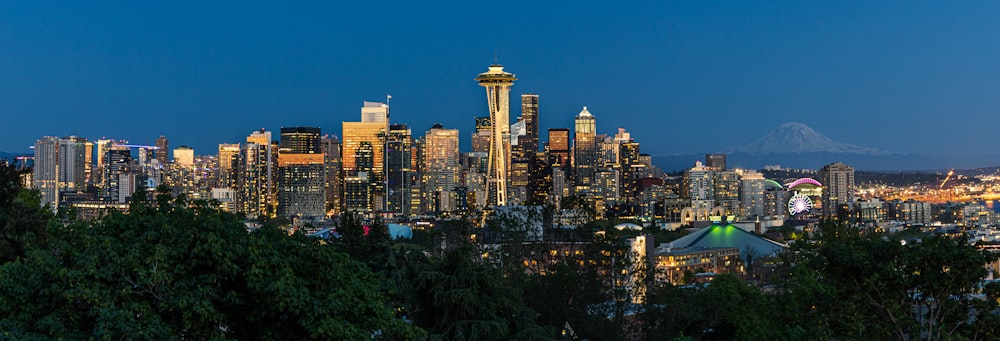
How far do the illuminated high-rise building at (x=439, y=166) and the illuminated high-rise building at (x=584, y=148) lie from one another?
19.1m

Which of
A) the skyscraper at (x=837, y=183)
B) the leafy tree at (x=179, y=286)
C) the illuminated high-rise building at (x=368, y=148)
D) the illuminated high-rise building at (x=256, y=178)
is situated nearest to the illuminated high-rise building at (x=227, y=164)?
the illuminated high-rise building at (x=256, y=178)

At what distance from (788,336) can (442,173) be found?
15443cm

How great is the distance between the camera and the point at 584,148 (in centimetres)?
18662

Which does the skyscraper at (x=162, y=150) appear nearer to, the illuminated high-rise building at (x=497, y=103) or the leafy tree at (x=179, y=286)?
the illuminated high-rise building at (x=497, y=103)

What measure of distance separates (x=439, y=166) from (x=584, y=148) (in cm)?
2594

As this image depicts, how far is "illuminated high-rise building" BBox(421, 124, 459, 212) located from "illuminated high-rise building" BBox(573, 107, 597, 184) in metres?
19.1

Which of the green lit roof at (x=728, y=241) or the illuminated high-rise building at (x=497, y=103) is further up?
the illuminated high-rise building at (x=497, y=103)

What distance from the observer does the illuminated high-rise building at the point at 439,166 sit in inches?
6609

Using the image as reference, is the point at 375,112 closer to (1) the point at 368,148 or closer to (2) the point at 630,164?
(1) the point at 368,148

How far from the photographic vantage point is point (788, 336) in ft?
64.5

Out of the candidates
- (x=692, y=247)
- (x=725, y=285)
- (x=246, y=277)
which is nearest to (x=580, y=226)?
(x=725, y=285)

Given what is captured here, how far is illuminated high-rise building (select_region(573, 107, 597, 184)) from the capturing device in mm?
177625

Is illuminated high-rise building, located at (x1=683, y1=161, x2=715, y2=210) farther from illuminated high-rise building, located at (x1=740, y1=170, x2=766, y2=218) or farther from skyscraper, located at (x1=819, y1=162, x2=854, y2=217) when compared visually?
skyscraper, located at (x1=819, y1=162, x2=854, y2=217)

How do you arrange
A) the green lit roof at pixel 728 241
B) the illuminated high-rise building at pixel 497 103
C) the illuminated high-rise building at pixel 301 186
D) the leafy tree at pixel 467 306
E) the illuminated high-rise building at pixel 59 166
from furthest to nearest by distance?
1. the illuminated high-rise building at pixel 301 186
2. the illuminated high-rise building at pixel 59 166
3. the illuminated high-rise building at pixel 497 103
4. the green lit roof at pixel 728 241
5. the leafy tree at pixel 467 306
